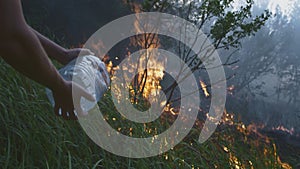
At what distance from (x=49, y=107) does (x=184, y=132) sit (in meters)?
1.21

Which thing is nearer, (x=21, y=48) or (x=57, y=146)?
(x=21, y=48)

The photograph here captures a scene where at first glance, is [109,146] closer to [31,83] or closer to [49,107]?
[49,107]

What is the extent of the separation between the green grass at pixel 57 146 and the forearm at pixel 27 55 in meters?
0.82

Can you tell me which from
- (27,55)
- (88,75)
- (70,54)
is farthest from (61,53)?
(27,55)

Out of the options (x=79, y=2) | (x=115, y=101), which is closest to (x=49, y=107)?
(x=115, y=101)

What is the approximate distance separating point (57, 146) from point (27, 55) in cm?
110

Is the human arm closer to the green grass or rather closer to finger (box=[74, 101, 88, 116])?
finger (box=[74, 101, 88, 116])

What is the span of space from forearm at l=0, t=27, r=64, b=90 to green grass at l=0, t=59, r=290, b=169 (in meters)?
0.82

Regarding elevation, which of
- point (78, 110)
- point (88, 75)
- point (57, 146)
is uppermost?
point (88, 75)

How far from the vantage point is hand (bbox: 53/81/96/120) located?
1082mm

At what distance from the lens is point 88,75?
1.18 m

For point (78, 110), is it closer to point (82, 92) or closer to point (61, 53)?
point (82, 92)

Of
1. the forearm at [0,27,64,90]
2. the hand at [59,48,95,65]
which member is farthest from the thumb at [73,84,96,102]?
the hand at [59,48,95,65]

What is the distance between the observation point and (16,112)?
6.94ft
